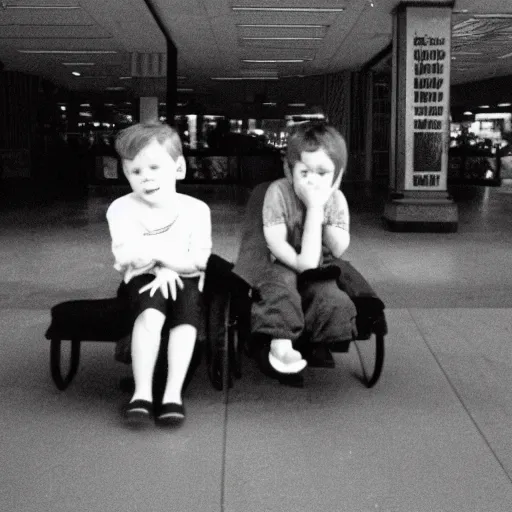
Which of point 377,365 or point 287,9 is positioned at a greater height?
point 287,9

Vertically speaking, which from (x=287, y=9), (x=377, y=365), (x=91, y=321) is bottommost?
(x=377, y=365)

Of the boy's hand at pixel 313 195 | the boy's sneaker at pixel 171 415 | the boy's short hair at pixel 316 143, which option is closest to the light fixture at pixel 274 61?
the boy's short hair at pixel 316 143

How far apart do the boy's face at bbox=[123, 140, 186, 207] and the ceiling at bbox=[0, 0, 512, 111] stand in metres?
7.15

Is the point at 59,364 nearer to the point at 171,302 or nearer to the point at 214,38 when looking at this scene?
the point at 171,302

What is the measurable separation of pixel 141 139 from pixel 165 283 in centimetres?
58

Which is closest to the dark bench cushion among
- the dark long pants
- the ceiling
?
the dark long pants

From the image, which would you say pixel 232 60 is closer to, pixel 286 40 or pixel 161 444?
pixel 286 40

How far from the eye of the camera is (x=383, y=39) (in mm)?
13711

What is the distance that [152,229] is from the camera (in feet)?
10.6

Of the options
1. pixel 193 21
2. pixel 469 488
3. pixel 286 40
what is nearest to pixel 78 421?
pixel 469 488

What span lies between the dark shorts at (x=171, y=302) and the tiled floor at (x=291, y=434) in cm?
37

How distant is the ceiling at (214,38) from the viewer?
10.6m

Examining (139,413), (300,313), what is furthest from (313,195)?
(139,413)

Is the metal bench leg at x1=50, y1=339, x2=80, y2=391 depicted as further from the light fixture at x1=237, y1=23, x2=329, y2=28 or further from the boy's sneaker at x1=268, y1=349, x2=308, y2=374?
the light fixture at x1=237, y1=23, x2=329, y2=28
